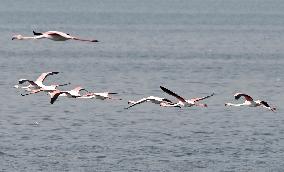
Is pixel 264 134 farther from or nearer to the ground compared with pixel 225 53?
nearer to the ground

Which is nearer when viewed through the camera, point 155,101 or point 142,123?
point 155,101

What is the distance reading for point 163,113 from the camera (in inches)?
3930

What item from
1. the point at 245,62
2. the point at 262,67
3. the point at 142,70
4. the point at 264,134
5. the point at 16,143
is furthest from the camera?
the point at 245,62

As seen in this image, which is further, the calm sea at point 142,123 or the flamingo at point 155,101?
the calm sea at point 142,123

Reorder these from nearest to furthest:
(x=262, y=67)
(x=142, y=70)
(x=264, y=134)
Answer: (x=264, y=134), (x=142, y=70), (x=262, y=67)

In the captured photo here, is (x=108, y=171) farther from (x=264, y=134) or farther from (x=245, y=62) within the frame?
(x=245, y=62)

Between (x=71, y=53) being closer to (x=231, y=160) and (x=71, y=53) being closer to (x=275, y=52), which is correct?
(x=275, y=52)

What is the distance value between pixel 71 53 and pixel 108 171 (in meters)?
126

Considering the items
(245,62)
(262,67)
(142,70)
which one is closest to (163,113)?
(142,70)

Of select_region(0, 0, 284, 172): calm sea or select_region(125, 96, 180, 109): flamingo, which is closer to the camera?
select_region(125, 96, 180, 109): flamingo

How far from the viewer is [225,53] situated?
19012cm

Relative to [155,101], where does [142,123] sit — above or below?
below

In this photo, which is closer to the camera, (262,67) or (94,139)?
(94,139)

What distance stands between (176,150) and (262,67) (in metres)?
81.0
